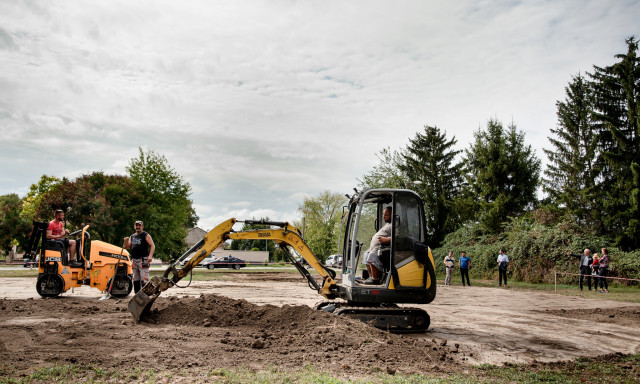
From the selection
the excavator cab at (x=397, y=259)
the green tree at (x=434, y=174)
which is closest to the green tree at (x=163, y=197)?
the green tree at (x=434, y=174)

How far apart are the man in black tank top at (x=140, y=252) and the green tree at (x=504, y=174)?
2919cm

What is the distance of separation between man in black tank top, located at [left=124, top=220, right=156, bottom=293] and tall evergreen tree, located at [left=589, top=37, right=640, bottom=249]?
2530 centimetres

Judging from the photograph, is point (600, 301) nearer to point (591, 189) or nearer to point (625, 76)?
point (591, 189)

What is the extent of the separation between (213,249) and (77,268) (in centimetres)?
556

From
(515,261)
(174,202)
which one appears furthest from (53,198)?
(515,261)

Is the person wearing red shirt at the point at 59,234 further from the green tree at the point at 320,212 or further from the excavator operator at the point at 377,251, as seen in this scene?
the green tree at the point at 320,212

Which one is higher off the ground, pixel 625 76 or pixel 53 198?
pixel 625 76

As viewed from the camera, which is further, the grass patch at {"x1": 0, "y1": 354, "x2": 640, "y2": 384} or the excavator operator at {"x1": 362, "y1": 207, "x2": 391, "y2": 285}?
the excavator operator at {"x1": 362, "y1": 207, "x2": 391, "y2": 285}

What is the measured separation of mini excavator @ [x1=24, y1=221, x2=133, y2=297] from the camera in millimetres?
12766

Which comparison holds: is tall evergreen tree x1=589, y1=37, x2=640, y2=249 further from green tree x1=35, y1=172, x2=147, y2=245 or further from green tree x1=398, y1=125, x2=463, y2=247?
green tree x1=35, y1=172, x2=147, y2=245

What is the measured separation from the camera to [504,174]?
125 feet

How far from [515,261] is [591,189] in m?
6.98

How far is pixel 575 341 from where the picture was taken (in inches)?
364

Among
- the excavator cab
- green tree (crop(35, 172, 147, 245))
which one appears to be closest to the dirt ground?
the excavator cab
